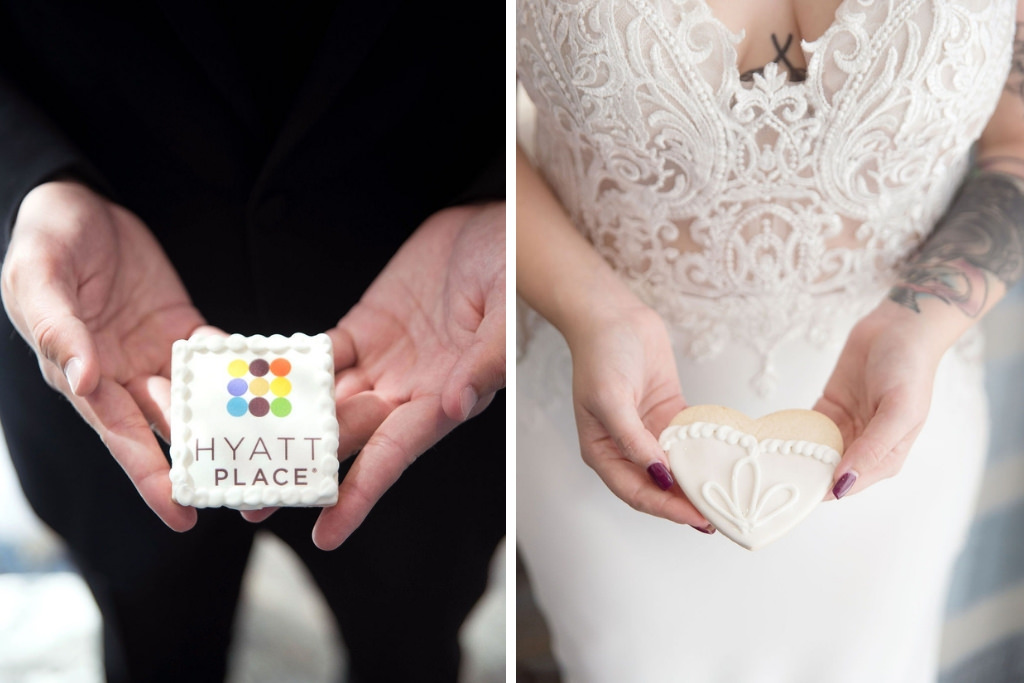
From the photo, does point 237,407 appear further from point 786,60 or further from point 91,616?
point 786,60

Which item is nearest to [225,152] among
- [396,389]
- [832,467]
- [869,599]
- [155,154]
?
[155,154]

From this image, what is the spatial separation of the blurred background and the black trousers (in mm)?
11

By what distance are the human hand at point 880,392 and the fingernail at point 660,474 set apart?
14 centimetres

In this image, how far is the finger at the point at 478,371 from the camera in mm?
678

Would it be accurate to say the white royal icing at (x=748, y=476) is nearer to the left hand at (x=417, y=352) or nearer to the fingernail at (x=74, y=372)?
the left hand at (x=417, y=352)

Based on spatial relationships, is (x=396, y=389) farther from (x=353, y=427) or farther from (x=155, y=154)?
(x=155, y=154)

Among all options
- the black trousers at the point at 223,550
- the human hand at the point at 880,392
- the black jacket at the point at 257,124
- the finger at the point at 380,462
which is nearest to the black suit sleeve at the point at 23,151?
the black jacket at the point at 257,124

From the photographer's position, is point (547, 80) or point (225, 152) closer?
point (225, 152)

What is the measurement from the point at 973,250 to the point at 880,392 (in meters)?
0.22

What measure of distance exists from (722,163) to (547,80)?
0.60ft

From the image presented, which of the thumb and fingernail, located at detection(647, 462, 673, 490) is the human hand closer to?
fingernail, located at detection(647, 462, 673, 490)

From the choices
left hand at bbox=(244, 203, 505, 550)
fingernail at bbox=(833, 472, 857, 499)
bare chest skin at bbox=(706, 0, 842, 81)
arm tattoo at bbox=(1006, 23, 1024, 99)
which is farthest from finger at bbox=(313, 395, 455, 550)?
arm tattoo at bbox=(1006, 23, 1024, 99)

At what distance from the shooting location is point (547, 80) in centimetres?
76

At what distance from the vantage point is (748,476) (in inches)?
27.1
